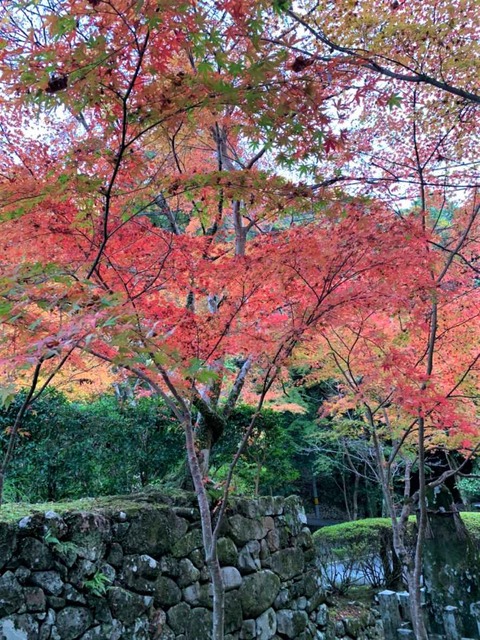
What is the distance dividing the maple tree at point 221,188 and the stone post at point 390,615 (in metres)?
0.42

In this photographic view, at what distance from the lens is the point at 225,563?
4.50m

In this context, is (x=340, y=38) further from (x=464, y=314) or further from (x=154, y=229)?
(x=464, y=314)

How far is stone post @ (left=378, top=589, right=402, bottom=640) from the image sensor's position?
451 centimetres

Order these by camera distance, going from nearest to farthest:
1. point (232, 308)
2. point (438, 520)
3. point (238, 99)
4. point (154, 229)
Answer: point (238, 99) < point (154, 229) < point (232, 308) < point (438, 520)

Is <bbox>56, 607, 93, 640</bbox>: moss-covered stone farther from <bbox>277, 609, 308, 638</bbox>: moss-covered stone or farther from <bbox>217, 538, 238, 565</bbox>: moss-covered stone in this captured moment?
<bbox>277, 609, 308, 638</bbox>: moss-covered stone

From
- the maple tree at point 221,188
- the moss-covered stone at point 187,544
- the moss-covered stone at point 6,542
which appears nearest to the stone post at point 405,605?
the maple tree at point 221,188

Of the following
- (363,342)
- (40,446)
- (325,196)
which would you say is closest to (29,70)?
(325,196)

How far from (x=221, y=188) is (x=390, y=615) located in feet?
14.9

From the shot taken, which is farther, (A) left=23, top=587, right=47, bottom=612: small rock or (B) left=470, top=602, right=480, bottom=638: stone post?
(B) left=470, top=602, right=480, bottom=638: stone post

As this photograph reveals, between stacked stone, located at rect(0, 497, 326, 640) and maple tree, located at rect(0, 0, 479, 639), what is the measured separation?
738 millimetres

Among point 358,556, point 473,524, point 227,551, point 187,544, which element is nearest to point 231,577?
point 227,551

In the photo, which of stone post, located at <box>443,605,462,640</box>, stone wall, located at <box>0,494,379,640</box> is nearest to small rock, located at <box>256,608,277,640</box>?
stone wall, located at <box>0,494,379,640</box>

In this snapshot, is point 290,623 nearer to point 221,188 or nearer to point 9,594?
point 9,594

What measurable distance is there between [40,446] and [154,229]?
3.19 meters
